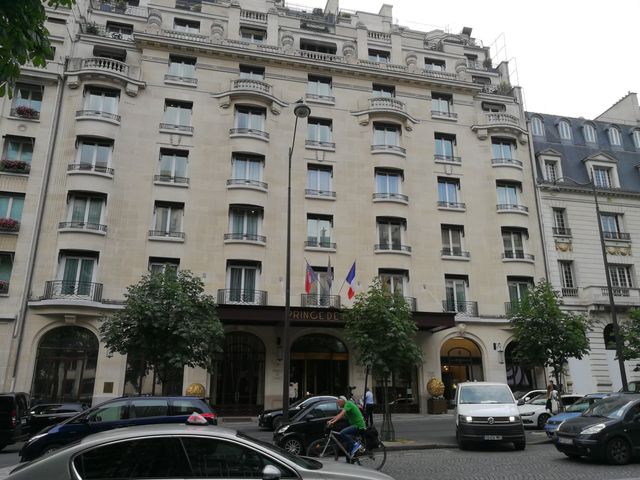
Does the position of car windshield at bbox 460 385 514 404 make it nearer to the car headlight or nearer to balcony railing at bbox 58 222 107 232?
the car headlight

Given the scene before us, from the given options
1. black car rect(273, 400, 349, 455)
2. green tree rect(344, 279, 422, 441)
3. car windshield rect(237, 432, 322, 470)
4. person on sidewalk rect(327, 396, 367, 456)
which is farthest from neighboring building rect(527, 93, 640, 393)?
car windshield rect(237, 432, 322, 470)

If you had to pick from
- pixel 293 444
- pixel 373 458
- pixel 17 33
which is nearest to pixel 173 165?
pixel 293 444

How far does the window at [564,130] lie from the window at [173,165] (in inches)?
1069

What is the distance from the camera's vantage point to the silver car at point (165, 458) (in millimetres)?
4469

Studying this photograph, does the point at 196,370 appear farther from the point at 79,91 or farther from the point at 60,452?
the point at 60,452

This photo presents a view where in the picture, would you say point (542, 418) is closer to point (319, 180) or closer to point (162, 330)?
point (162, 330)

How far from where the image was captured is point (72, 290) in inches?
920

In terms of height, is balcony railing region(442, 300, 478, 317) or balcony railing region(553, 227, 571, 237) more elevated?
balcony railing region(553, 227, 571, 237)

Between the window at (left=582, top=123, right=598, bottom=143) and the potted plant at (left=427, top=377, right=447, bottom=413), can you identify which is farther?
the window at (left=582, top=123, right=598, bottom=143)

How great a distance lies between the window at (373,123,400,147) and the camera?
1192 inches

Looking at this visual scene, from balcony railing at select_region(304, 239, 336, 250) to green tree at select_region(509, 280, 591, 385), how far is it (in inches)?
413

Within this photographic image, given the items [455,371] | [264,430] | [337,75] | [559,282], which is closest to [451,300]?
[455,371]

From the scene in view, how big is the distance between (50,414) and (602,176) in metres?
35.4

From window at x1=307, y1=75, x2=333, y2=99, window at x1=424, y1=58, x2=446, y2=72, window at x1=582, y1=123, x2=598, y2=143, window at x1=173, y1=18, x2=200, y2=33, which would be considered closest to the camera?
window at x1=307, y1=75, x2=333, y2=99
